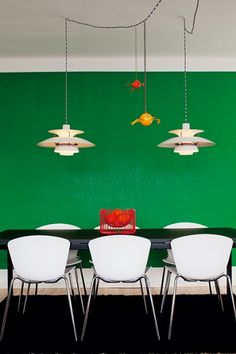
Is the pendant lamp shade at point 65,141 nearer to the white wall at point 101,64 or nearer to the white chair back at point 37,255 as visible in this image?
the white chair back at point 37,255

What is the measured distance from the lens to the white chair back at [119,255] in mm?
2734

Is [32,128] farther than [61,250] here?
Yes

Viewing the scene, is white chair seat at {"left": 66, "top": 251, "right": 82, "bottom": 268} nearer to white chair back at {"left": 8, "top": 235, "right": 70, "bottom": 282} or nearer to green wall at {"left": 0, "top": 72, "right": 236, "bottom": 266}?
white chair back at {"left": 8, "top": 235, "right": 70, "bottom": 282}

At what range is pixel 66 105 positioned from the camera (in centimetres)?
468

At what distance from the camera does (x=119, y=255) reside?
8.96ft

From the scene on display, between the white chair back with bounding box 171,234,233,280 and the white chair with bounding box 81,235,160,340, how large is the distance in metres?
0.29

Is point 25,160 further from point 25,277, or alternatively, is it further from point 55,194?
point 25,277

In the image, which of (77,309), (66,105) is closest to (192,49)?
(66,105)

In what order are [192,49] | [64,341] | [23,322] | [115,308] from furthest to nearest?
[192,49] → [115,308] → [23,322] → [64,341]

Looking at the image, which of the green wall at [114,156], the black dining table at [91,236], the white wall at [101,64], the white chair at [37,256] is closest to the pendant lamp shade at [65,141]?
the black dining table at [91,236]

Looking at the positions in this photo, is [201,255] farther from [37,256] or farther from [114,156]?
[114,156]

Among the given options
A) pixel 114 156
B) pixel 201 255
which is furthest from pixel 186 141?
pixel 114 156

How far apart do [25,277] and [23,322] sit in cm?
64

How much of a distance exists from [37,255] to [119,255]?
64 cm
